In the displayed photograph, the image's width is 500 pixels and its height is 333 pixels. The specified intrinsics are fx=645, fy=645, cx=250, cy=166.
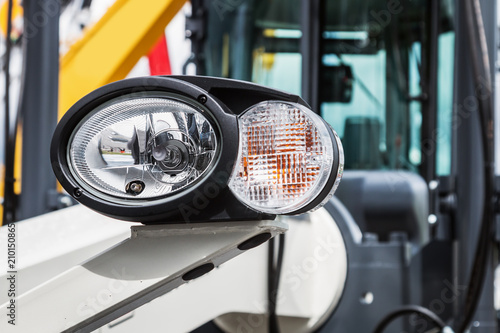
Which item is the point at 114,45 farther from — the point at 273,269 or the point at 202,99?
the point at 202,99

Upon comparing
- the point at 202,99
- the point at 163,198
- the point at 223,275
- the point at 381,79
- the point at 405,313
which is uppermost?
the point at 381,79

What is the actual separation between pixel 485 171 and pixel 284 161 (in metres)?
0.65

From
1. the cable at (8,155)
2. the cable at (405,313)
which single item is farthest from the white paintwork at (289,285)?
the cable at (8,155)

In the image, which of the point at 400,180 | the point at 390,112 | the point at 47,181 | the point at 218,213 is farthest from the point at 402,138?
the point at 218,213

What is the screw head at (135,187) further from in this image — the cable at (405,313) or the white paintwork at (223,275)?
the cable at (405,313)

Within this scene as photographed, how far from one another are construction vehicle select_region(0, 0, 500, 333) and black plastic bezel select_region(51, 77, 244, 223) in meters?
0.02

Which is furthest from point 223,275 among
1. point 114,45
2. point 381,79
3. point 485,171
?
point 114,45

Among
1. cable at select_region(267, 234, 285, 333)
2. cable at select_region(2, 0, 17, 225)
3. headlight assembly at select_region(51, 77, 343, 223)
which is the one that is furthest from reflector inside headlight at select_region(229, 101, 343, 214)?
cable at select_region(2, 0, 17, 225)

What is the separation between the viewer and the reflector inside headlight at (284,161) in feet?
2.22

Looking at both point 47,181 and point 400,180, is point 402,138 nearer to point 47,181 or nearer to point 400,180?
point 400,180

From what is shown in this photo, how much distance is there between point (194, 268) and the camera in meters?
0.70

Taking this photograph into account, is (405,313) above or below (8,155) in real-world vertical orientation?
below

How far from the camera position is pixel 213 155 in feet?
2.20

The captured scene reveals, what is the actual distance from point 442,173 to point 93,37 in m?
1.14
